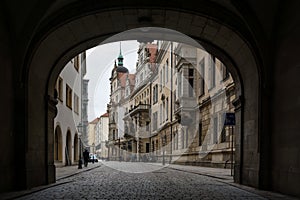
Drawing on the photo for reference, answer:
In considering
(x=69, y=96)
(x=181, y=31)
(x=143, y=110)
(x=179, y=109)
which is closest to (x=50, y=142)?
(x=181, y=31)

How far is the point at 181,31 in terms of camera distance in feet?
44.7

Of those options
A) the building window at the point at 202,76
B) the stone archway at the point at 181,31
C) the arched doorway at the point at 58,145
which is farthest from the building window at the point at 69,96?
the stone archway at the point at 181,31

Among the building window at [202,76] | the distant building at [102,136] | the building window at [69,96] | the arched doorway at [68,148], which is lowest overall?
the distant building at [102,136]

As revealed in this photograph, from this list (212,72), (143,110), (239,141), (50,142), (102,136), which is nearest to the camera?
(239,141)

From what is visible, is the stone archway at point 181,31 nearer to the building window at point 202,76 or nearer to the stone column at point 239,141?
the stone column at point 239,141

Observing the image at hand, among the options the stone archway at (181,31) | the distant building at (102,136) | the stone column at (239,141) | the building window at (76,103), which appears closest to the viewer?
the stone archway at (181,31)

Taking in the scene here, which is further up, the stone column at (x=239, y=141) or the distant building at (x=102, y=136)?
the stone column at (x=239, y=141)

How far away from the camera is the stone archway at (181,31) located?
36.8ft

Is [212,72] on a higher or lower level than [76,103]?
higher

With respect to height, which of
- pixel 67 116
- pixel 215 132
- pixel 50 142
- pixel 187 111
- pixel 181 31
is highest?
pixel 181 31

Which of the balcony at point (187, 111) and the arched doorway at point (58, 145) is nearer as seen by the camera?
the arched doorway at point (58, 145)

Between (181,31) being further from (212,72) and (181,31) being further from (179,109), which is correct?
(179,109)

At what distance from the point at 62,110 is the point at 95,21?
50.2 feet

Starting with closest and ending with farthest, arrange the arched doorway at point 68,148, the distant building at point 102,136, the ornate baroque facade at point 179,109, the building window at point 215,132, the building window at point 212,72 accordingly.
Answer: the ornate baroque facade at point 179,109
the building window at point 215,132
the building window at point 212,72
the arched doorway at point 68,148
the distant building at point 102,136
